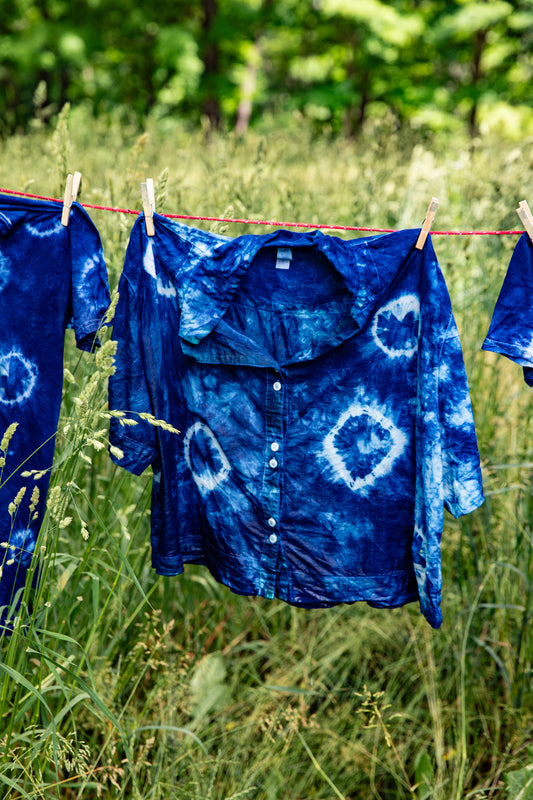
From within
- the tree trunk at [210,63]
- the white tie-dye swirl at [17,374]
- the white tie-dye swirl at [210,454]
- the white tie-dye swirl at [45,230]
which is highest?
the tree trunk at [210,63]

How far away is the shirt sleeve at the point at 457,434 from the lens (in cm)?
146

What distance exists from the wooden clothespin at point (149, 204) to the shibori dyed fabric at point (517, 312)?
31.6 inches

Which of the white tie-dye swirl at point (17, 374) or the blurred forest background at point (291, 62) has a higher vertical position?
the blurred forest background at point (291, 62)

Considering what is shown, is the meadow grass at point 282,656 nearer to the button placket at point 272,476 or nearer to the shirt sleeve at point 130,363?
the shirt sleeve at point 130,363

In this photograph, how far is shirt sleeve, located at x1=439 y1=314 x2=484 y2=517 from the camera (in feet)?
4.80

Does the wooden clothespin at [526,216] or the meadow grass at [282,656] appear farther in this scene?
the meadow grass at [282,656]

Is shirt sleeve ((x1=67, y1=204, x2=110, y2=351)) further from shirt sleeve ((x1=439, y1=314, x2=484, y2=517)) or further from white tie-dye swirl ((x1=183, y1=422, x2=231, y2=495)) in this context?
shirt sleeve ((x1=439, y1=314, x2=484, y2=517))

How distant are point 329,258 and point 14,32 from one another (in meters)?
11.9

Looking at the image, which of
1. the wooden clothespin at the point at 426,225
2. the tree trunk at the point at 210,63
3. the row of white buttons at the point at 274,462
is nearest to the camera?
the wooden clothespin at the point at 426,225

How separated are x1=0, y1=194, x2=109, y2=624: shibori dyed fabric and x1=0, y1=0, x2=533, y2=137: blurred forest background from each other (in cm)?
928

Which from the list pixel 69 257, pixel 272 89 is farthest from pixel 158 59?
pixel 69 257

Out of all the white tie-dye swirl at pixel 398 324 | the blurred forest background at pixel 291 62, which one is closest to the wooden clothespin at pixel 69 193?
the white tie-dye swirl at pixel 398 324

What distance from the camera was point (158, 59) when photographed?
492 inches

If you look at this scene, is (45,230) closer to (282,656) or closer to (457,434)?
(457,434)
